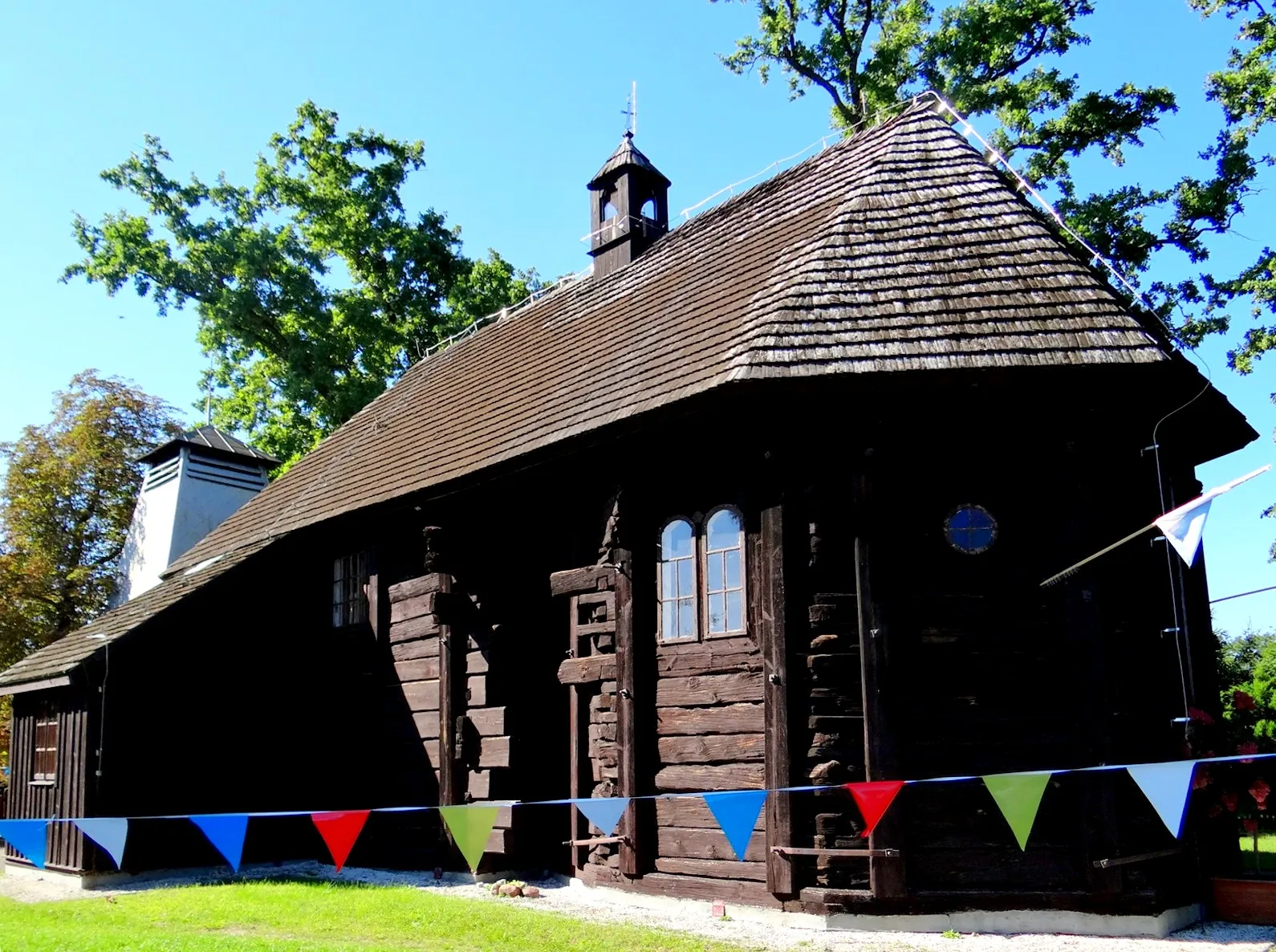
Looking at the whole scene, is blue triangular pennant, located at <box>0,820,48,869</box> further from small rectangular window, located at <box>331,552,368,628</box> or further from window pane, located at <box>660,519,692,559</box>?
window pane, located at <box>660,519,692,559</box>

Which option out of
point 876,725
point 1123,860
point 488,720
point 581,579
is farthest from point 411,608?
point 1123,860

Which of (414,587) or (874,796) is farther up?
(414,587)

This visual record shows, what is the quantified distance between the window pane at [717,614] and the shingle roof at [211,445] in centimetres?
1572

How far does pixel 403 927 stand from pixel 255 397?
22.0m

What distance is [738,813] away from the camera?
27.6 ft

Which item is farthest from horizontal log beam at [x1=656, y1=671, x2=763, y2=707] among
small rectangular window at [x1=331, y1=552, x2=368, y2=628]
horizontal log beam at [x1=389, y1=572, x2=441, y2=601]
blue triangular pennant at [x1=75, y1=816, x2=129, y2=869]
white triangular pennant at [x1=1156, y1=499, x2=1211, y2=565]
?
small rectangular window at [x1=331, y1=552, x2=368, y2=628]

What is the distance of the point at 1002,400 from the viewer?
31.1ft

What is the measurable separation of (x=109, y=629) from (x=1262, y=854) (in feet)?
47.9

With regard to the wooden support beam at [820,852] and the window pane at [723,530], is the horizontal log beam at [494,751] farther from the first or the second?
the wooden support beam at [820,852]

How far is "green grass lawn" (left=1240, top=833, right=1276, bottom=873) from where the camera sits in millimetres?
11413

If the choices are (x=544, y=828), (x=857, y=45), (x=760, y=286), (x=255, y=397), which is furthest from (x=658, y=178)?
(x=255, y=397)

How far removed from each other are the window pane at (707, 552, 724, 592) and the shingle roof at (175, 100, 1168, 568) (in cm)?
147

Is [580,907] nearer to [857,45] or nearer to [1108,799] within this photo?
[1108,799]

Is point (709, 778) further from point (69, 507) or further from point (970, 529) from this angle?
point (69, 507)
